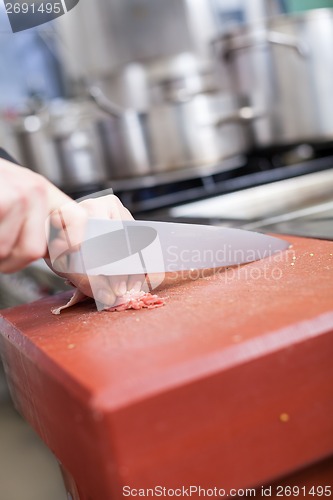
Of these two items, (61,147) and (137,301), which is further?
(61,147)

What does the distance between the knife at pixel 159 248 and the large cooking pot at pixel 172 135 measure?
864 mm

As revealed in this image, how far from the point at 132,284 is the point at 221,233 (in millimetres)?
144

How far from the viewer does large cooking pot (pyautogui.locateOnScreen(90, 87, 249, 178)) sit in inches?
64.0

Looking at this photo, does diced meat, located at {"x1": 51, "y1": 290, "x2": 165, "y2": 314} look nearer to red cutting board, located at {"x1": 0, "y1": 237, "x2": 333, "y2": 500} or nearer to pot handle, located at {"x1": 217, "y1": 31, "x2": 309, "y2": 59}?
red cutting board, located at {"x1": 0, "y1": 237, "x2": 333, "y2": 500}

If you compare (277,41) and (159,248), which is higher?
(277,41)

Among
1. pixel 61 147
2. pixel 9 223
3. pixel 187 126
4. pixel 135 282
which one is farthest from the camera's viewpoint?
pixel 61 147

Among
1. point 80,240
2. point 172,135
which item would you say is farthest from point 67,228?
→ point 172,135

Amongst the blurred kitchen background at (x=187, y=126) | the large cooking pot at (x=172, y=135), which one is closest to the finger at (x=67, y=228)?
the blurred kitchen background at (x=187, y=126)

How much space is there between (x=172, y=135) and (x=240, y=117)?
0.21 metres

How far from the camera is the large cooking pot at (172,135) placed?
1.63 m

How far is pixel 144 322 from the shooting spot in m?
0.60

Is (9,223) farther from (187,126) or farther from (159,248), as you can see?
(187,126)

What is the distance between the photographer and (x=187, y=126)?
5.34 feet

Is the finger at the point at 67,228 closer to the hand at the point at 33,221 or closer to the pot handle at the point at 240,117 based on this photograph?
the hand at the point at 33,221
